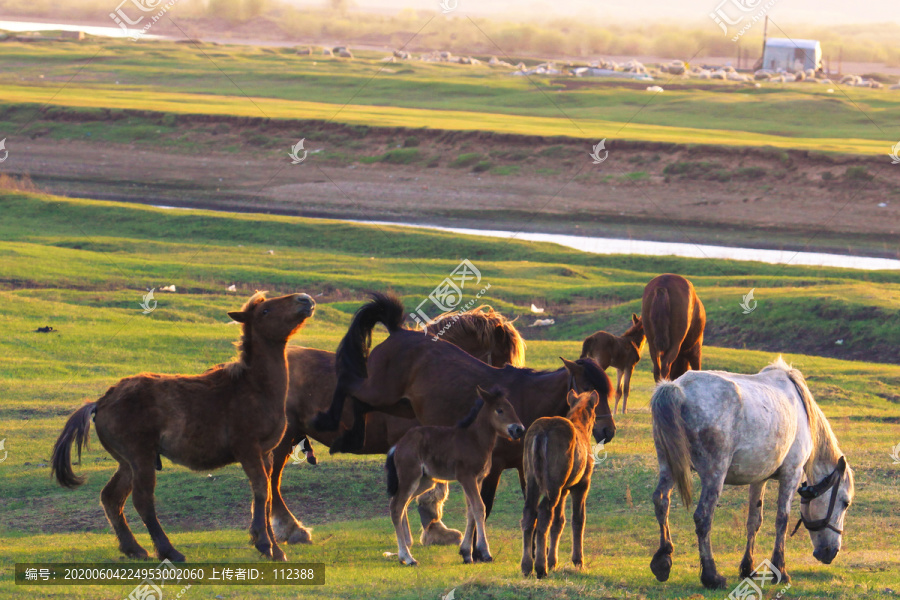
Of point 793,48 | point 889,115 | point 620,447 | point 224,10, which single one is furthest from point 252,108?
point 224,10

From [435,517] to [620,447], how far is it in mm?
4910

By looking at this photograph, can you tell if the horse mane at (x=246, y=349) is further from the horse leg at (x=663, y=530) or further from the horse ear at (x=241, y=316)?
the horse leg at (x=663, y=530)

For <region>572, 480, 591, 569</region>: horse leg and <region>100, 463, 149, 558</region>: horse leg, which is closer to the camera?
<region>572, 480, 591, 569</region>: horse leg

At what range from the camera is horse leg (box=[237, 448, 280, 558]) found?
9.29 m

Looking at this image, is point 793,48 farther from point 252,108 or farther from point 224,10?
point 224,10

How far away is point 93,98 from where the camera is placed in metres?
73.0

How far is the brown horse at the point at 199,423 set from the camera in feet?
29.5

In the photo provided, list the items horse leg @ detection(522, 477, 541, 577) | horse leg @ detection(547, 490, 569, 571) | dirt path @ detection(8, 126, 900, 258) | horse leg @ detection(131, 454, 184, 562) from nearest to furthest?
1. horse leg @ detection(522, 477, 541, 577)
2. horse leg @ detection(547, 490, 569, 571)
3. horse leg @ detection(131, 454, 184, 562)
4. dirt path @ detection(8, 126, 900, 258)

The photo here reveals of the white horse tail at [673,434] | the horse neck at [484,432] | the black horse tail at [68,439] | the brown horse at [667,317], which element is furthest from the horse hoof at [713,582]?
the brown horse at [667,317]
